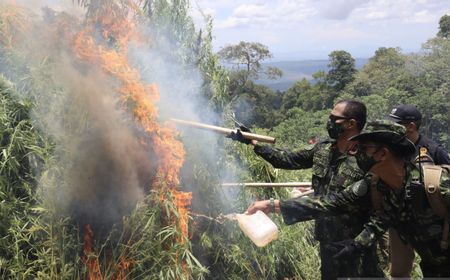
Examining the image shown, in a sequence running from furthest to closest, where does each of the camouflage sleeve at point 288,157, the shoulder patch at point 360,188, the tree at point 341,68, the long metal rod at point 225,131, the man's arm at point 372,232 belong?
1. the tree at point 341,68
2. the long metal rod at point 225,131
3. the camouflage sleeve at point 288,157
4. the man's arm at point 372,232
5. the shoulder patch at point 360,188

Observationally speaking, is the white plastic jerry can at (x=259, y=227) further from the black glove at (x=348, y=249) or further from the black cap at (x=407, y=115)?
the black cap at (x=407, y=115)

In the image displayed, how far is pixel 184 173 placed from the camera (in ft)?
13.2

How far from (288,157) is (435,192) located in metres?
1.67

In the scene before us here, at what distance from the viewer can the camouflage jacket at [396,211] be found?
2471 mm

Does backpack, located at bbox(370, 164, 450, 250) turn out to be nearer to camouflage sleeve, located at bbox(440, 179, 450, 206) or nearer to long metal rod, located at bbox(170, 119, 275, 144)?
camouflage sleeve, located at bbox(440, 179, 450, 206)

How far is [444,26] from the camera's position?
1313 inches

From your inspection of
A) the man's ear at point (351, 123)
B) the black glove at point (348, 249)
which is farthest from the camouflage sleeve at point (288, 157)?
the black glove at point (348, 249)

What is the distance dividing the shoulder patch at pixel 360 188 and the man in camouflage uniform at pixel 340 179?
22cm

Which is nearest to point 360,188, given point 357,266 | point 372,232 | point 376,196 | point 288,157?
point 376,196

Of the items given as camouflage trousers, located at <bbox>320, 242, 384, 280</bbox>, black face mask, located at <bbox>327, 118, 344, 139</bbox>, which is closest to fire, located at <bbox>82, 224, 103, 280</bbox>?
camouflage trousers, located at <bbox>320, 242, 384, 280</bbox>

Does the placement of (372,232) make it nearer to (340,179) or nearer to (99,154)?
(340,179)

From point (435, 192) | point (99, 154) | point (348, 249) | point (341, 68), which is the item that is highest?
point (435, 192)

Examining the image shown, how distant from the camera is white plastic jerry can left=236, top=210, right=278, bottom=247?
328 cm

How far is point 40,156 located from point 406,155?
9.80 feet
